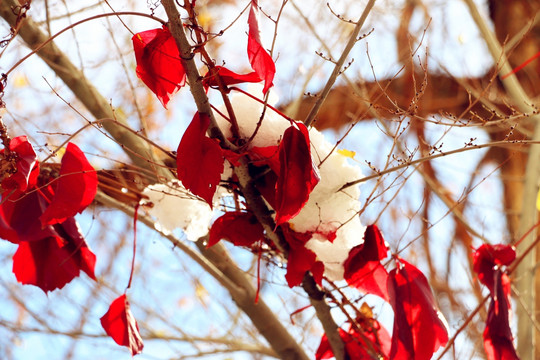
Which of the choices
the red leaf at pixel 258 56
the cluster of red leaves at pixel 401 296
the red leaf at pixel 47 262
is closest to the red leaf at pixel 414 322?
the cluster of red leaves at pixel 401 296

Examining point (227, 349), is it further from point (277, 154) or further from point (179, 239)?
point (277, 154)

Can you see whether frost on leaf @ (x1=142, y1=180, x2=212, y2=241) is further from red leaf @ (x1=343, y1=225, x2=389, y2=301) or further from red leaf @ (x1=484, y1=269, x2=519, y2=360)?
red leaf @ (x1=484, y1=269, x2=519, y2=360)

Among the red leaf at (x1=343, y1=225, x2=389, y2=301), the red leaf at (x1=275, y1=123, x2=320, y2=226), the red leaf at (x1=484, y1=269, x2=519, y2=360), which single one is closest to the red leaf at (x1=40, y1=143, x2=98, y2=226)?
the red leaf at (x1=275, y1=123, x2=320, y2=226)

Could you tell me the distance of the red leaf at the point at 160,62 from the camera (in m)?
0.75

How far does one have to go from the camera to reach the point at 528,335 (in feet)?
4.56

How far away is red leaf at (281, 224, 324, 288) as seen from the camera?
2.93 feet

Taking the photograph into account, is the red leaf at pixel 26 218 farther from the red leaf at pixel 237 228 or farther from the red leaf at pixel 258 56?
the red leaf at pixel 258 56

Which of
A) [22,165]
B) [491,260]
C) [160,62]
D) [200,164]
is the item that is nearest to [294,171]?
[200,164]

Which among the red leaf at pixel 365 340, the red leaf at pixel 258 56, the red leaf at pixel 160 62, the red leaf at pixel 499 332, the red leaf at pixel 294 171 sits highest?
the red leaf at pixel 160 62

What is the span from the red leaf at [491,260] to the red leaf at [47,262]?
2.01 ft

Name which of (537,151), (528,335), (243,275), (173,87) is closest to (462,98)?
(537,151)

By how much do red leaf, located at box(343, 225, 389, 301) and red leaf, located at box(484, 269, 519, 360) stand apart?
15 cm

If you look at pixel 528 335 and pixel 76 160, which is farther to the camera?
pixel 528 335

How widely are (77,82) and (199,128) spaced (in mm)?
587
